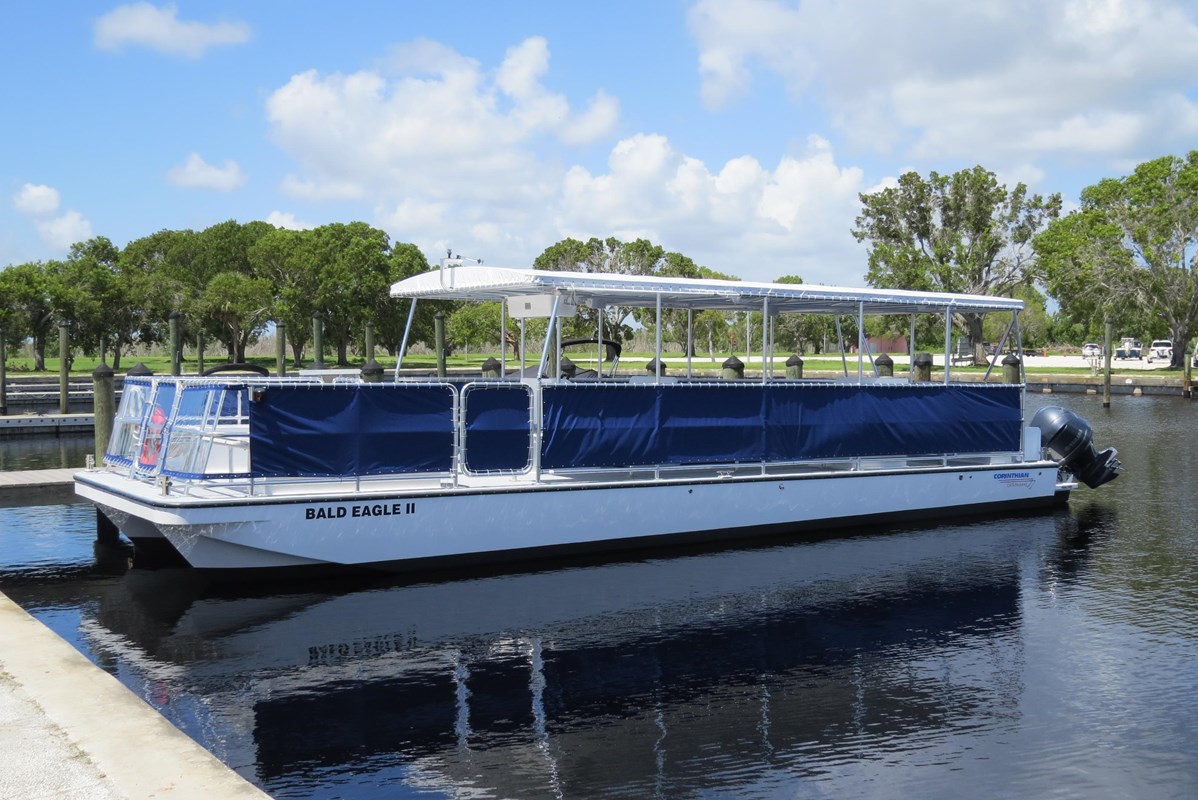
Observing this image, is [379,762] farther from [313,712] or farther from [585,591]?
[585,591]

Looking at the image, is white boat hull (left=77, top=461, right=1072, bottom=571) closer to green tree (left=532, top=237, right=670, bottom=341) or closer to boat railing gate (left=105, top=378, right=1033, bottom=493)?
boat railing gate (left=105, top=378, right=1033, bottom=493)

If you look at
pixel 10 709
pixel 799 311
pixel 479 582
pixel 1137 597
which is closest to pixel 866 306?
pixel 799 311

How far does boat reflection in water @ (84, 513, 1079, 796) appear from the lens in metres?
8.28

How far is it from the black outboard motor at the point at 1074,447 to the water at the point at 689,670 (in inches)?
143

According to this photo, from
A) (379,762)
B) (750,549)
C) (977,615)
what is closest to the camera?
(379,762)

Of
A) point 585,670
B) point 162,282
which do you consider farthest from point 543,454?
point 162,282

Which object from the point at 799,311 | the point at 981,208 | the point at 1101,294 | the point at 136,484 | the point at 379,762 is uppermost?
the point at 981,208

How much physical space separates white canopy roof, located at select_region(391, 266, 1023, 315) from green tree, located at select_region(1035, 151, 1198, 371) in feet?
174

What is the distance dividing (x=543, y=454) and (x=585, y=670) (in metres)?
4.63

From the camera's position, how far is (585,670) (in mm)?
10547

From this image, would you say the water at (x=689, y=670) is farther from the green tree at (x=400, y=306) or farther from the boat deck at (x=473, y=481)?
the green tree at (x=400, y=306)

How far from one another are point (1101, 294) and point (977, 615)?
212ft

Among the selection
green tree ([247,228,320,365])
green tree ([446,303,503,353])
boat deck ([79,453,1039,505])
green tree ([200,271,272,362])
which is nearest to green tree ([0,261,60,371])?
green tree ([200,271,272,362])

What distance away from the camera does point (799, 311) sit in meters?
18.6
